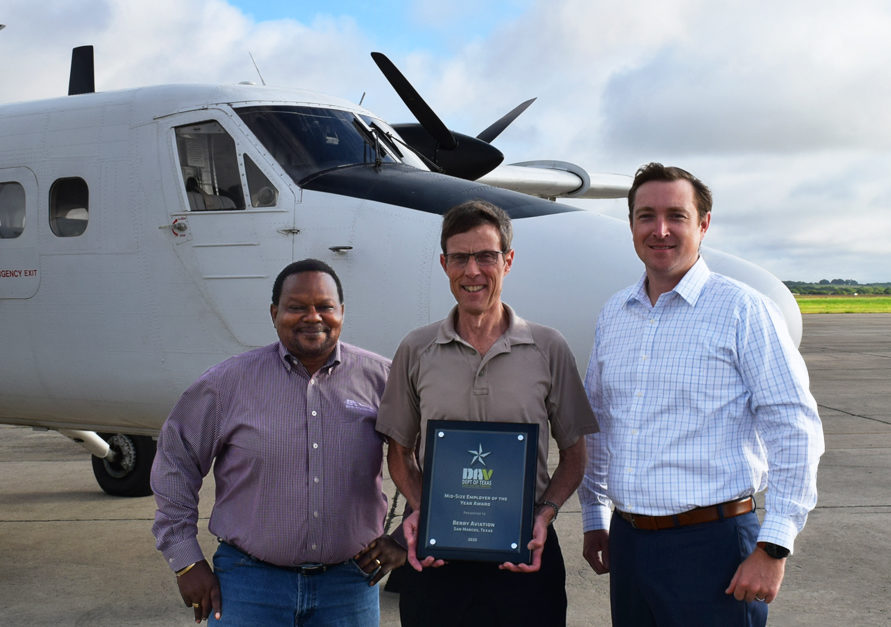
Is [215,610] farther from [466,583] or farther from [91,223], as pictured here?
[91,223]

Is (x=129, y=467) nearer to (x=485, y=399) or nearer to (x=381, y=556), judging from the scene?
(x=381, y=556)

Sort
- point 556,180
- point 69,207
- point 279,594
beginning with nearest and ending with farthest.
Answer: point 279,594 → point 69,207 → point 556,180

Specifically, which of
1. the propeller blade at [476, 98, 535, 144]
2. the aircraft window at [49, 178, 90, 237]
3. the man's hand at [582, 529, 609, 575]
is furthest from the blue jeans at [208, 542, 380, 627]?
the propeller blade at [476, 98, 535, 144]

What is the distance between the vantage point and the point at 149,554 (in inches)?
249

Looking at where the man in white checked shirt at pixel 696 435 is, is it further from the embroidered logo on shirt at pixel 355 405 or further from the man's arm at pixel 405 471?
the embroidered logo on shirt at pixel 355 405

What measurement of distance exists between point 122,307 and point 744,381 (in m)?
3.92

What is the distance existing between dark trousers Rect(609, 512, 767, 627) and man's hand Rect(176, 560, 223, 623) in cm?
132

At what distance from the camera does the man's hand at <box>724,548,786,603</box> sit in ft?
8.20

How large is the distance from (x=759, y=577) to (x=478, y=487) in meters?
0.82

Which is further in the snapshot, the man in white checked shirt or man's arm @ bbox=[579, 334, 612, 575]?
man's arm @ bbox=[579, 334, 612, 575]

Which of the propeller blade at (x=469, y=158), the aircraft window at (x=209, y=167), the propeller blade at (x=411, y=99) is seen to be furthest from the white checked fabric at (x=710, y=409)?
the propeller blade at (x=469, y=158)

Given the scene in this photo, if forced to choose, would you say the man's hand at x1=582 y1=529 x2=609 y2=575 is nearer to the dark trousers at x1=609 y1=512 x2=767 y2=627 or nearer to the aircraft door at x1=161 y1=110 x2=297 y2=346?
the dark trousers at x1=609 y1=512 x2=767 y2=627

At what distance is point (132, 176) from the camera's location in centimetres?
539

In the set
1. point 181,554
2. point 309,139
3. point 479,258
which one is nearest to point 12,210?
point 309,139
